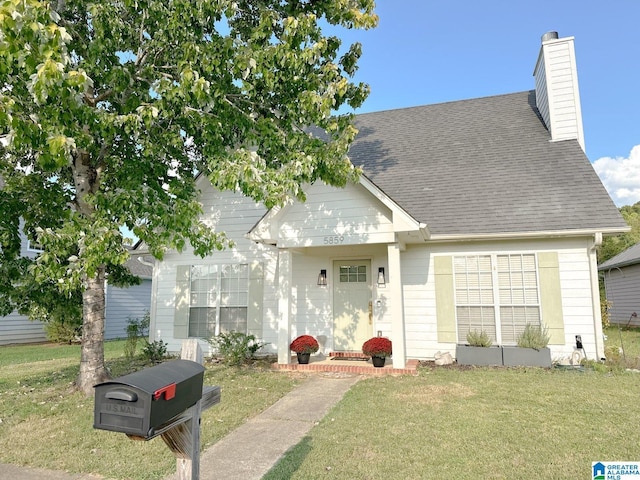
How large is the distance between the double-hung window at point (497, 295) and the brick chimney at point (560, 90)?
399 cm

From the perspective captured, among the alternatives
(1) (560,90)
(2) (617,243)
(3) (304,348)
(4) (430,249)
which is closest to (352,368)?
(3) (304,348)

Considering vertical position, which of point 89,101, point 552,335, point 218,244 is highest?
point 89,101

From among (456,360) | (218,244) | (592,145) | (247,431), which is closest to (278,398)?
(247,431)

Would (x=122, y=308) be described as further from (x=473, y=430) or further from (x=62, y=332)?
(x=473, y=430)

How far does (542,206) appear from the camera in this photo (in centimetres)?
839

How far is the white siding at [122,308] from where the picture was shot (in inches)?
711

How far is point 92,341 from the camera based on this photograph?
20.7 feet

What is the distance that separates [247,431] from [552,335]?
6423mm

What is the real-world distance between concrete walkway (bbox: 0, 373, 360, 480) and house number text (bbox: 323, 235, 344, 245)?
2793mm

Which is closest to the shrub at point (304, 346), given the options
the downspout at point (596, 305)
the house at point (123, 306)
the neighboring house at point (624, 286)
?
the downspout at point (596, 305)

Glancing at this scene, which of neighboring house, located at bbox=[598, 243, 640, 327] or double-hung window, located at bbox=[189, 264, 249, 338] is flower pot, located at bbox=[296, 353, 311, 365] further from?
neighboring house, located at bbox=[598, 243, 640, 327]

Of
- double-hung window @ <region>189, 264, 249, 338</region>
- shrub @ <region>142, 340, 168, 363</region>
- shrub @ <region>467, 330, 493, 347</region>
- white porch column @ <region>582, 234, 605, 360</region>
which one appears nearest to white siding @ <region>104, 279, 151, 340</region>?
→ double-hung window @ <region>189, 264, 249, 338</region>

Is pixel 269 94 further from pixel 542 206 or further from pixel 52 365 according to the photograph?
pixel 52 365
